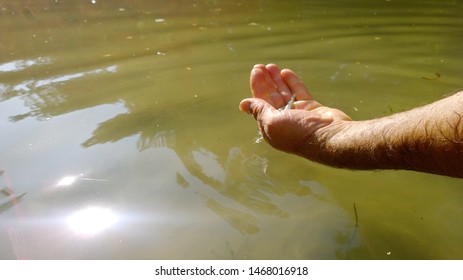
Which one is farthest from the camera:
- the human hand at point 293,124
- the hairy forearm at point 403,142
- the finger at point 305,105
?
the finger at point 305,105

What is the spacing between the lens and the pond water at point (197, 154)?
1.66 metres

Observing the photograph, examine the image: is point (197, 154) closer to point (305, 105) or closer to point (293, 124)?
point (293, 124)

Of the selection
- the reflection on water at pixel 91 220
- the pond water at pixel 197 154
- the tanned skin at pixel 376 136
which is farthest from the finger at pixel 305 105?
the reflection on water at pixel 91 220

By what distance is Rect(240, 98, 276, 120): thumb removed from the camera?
2.04 m

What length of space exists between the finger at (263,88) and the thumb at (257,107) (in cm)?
26

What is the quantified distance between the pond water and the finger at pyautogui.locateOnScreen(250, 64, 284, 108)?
19cm

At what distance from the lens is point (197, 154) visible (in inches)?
85.7

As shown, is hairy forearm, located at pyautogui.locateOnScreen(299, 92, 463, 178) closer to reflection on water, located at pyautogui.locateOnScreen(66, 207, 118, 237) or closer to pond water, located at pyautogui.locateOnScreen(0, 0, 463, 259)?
pond water, located at pyautogui.locateOnScreen(0, 0, 463, 259)

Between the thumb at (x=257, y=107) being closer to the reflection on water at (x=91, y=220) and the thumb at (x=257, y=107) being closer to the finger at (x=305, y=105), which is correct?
the finger at (x=305, y=105)

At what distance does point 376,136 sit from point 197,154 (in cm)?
91

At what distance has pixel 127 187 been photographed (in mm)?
1926

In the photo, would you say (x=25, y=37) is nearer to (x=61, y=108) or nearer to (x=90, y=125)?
(x=61, y=108)

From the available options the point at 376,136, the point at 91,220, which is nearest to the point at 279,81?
the point at 376,136

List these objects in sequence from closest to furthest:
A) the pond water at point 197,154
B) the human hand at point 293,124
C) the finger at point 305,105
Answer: the pond water at point 197,154
the human hand at point 293,124
the finger at point 305,105
